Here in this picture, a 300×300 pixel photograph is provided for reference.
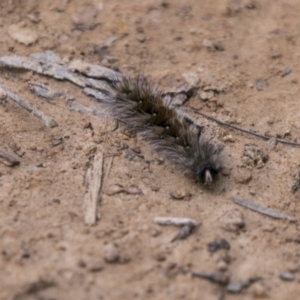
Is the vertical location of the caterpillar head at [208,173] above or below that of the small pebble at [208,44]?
below

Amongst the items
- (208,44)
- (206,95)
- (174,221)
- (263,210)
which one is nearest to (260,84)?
(206,95)

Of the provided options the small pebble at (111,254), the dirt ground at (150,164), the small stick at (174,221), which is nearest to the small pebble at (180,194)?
the dirt ground at (150,164)

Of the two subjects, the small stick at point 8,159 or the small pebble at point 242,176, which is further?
the small pebble at point 242,176

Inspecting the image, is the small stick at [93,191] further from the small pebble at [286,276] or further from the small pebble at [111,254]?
the small pebble at [286,276]

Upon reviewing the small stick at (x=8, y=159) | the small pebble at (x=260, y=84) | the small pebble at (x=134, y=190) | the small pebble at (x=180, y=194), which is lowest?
the small stick at (x=8, y=159)

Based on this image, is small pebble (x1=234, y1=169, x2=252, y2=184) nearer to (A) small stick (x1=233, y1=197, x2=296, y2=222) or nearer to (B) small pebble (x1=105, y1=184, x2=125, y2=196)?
(A) small stick (x1=233, y1=197, x2=296, y2=222)

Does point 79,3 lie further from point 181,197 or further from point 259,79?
point 181,197
